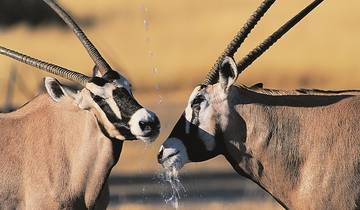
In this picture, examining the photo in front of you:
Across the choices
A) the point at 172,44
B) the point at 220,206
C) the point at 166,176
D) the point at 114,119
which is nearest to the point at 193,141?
the point at 114,119

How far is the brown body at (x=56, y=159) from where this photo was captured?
42.7ft

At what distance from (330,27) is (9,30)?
566 cm

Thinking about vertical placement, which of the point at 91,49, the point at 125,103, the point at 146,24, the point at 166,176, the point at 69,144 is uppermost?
the point at 91,49

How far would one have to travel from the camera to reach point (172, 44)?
3234cm

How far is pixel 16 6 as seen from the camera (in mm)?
34781

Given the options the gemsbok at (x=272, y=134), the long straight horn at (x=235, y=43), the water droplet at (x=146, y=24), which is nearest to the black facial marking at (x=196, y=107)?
the gemsbok at (x=272, y=134)

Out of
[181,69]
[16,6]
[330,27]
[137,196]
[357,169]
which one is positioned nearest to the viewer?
[357,169]

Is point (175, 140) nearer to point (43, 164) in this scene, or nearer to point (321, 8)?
point (43, 164)

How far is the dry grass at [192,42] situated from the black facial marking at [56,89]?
560 inches

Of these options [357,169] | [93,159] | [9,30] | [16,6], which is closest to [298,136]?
[357,169]

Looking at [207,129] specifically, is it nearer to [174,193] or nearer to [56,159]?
[56,159]

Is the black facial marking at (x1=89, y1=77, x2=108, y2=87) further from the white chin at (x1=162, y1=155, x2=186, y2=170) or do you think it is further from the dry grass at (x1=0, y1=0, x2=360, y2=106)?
the dry grass at (x1=0, y1=0, x2=360, y2=106)

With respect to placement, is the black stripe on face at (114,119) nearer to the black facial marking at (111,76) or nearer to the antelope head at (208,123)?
the black facial marking at (111,76)

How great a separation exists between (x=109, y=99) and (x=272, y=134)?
117cm
